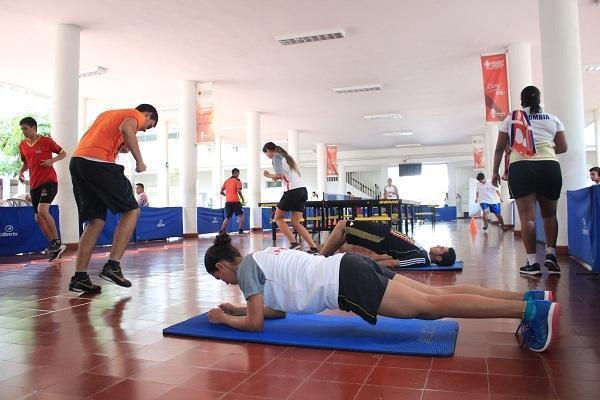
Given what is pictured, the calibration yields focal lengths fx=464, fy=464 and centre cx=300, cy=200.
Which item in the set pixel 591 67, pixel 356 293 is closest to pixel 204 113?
pixel 591 67

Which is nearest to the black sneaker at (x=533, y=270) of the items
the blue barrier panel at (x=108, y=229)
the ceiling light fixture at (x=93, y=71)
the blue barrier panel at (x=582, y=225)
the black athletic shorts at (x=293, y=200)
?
the blue barrier panel at (x=582, y=225)

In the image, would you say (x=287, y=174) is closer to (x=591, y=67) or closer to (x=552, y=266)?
(x=552, y=266)

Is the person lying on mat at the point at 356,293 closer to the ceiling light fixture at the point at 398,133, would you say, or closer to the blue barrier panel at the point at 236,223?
the blue barrier panel at the point at 236,223

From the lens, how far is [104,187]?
397 centimetres

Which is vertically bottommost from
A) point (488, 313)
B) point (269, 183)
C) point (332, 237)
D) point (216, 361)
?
point (216, 361)

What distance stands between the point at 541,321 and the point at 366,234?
7.83ft

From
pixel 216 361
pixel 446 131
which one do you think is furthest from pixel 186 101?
pixel 446 131

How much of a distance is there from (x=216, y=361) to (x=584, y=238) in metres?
4.24

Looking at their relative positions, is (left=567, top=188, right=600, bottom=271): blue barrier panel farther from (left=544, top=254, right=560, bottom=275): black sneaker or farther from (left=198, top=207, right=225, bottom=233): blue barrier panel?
(left=198, top=207, right=225, bottom=233): blue barrier panel

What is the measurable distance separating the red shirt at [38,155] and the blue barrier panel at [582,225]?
6669 mm

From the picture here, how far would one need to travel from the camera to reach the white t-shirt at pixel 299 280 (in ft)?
7.48

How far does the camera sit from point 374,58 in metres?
11.7

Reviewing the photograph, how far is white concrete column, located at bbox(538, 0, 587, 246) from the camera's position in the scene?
5828mm

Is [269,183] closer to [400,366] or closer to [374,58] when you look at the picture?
[374,58]
